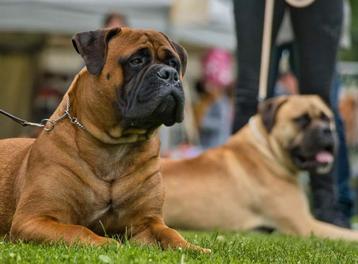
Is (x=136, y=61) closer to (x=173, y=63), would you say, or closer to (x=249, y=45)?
(x=173, y=63)

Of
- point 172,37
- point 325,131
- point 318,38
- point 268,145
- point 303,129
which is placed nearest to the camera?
point 318,38

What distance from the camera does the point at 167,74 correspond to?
4.27 metres

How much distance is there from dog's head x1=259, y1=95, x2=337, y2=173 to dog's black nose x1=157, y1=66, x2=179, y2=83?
2687mm

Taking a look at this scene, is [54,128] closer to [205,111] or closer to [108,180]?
[108,180]

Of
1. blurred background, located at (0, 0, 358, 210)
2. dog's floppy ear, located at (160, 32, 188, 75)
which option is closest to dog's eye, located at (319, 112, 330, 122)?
dog's floppy ear, located at (160, 32, 188, 75)

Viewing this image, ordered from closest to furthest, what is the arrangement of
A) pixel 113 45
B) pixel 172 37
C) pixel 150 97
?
1. pixel 150 97
2. pixel 113 45
3. pixel 172 37

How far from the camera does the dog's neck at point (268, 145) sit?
6975mm

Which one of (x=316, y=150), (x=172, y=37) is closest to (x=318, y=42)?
(x=316, y=150)

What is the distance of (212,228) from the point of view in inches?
272

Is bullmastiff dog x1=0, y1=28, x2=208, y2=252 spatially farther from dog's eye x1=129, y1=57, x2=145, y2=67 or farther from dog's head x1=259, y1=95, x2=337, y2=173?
dog's head x1=259, y1=95, x2=337, y2=173

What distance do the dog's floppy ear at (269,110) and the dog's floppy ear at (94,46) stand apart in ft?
8.89

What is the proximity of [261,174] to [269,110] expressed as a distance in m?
0.49

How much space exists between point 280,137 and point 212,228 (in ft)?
2.85

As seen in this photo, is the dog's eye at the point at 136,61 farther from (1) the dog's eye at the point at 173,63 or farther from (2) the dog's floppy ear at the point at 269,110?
(2) the dog's floppy ear at the point at 269,110
